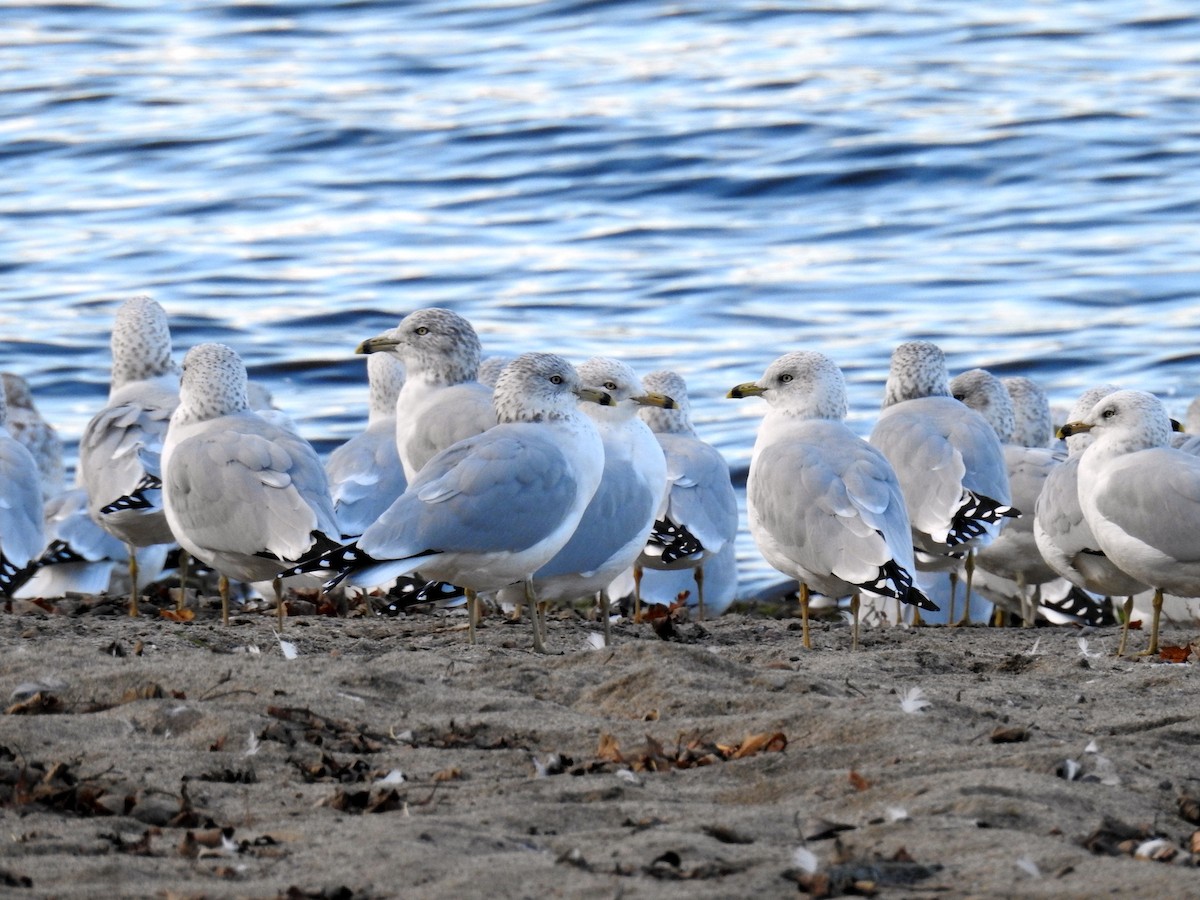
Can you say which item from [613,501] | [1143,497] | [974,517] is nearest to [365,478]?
[613,501]

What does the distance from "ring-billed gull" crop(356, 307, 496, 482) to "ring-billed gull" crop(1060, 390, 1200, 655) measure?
2.64 meters

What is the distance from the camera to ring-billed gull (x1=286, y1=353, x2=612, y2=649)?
6.23m

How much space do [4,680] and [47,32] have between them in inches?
965

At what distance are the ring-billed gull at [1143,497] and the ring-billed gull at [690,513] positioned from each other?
1665mm

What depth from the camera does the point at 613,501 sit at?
7.03 meters

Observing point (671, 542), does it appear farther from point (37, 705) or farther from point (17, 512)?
point (37, 705)

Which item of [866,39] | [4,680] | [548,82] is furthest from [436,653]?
[866,39]

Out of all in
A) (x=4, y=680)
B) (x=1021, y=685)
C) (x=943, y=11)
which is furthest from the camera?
(x=943, y=11)

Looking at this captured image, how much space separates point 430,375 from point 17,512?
6.42ft

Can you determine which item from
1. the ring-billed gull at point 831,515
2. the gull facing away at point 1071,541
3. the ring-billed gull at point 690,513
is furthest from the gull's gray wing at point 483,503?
the gull facing away at point 1071,541

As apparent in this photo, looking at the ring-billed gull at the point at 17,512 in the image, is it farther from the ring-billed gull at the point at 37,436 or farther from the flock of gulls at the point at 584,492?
Result: the ring-billed gull at the point at 37,436

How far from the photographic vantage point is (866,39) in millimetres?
25156

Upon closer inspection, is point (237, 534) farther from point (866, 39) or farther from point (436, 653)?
point (866, 39)

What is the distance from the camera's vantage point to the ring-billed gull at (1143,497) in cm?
691
